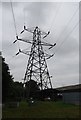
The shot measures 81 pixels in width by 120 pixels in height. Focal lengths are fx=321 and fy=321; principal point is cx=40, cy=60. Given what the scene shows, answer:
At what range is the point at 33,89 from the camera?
92.7 m

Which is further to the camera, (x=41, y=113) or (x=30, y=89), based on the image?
(x=30, y=89)

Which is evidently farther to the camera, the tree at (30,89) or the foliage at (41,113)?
the tree at (30,89)

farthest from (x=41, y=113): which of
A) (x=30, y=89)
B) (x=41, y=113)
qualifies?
(x=30, y=89)

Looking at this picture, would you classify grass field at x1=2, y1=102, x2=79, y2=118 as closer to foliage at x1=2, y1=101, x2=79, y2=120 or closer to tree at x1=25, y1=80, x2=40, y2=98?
foliage at x1=2, y1=101, x2=79, y2=120

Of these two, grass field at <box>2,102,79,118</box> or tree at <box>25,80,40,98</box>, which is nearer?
grass field at <box>2,102,79,118</box>

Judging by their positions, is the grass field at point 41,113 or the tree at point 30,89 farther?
the tree at point 30,89

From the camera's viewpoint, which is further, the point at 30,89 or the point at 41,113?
the point at 30,89

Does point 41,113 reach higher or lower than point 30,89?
lower

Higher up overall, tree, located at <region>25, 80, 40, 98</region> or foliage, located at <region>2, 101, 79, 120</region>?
tree, located at <region>25, 80, 40, 98</region>

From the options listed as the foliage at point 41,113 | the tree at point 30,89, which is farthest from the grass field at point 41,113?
the tree at point 30,89

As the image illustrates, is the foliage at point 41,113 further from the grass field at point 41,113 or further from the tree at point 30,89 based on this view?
the tree at point 30,89

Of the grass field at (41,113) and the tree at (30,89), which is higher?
the tree at (30,89)

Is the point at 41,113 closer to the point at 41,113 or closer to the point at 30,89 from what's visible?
the point at 41,113

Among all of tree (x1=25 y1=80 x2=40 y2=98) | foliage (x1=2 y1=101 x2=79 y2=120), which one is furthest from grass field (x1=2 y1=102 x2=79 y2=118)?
tree (x1=25 y1=80 x2=40 y2=98)
